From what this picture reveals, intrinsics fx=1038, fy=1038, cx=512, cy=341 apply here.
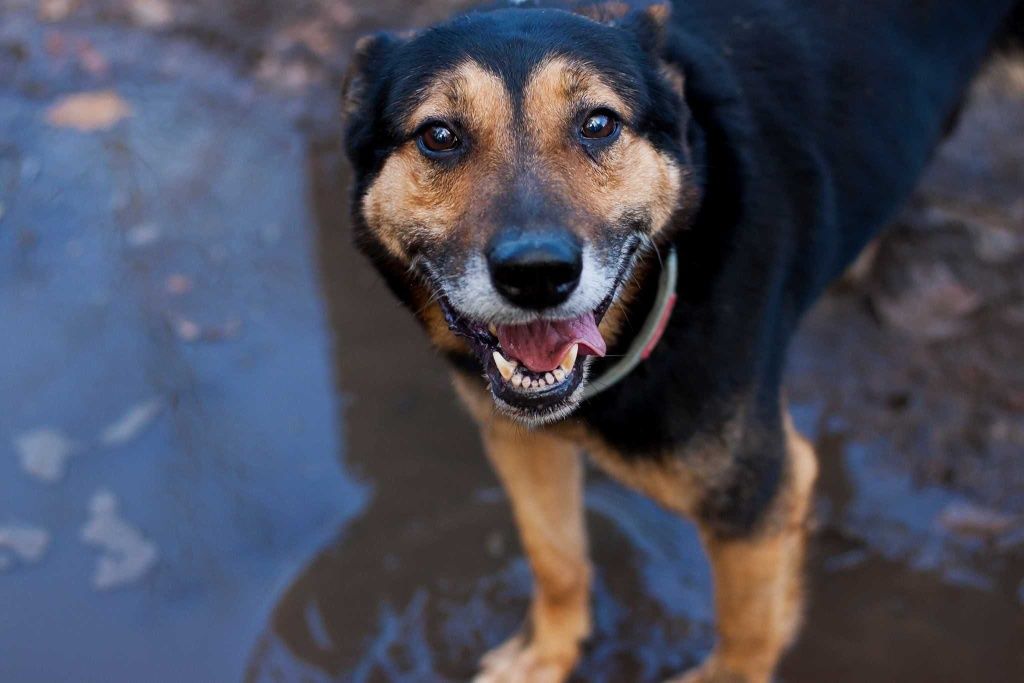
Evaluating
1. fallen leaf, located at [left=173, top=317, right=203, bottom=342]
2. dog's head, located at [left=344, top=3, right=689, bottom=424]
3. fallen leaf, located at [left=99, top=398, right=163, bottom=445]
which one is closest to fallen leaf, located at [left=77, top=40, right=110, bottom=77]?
fallen leaf, located at [left=173, top=317, right=203, bottom=342]

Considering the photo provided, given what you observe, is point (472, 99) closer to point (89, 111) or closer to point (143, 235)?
point (143, 235)

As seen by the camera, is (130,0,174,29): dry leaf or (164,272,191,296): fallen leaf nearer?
(164,272,191,296): fallen leaf

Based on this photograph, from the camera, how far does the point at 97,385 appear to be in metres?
4.23

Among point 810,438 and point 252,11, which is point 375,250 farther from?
point 252,11

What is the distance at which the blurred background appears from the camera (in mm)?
3482

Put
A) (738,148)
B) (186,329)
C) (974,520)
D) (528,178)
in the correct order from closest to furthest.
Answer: (528,178) < (738,148) < (974,520) < (186,329)

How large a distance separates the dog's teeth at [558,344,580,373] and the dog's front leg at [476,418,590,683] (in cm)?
70

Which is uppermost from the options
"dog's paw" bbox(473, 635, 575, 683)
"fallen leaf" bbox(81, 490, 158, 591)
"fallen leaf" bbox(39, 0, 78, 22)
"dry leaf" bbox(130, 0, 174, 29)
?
"fallen leaf" bbox(39, 0, 78, 22)

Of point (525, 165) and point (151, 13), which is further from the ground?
point (525, 165)

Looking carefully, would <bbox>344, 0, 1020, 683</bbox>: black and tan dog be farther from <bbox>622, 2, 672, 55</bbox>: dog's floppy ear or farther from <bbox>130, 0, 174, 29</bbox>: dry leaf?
<bbox>130, 0, 174, 29</bbox>: dry leaf

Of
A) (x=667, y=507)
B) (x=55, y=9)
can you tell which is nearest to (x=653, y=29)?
(x=667, y=507)

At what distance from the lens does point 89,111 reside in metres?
5.60

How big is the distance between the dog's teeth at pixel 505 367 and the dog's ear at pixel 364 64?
2.76 feet

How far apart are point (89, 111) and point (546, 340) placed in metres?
4.14
